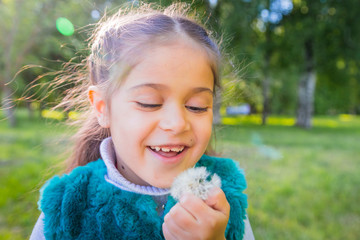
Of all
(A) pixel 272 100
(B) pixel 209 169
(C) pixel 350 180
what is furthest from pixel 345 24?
(A) pixel 272 100

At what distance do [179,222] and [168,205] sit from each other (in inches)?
14.3

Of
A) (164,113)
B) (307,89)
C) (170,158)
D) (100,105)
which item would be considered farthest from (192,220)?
(307,89)

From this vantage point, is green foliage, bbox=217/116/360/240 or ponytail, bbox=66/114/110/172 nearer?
ponytail, bbox=66/114/110/172

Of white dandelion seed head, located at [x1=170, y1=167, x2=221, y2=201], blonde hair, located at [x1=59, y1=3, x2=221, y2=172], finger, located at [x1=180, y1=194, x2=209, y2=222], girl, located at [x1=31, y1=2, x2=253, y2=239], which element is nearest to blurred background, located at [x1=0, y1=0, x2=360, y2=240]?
blonde hair, located at [x1=59, y1=3, x2=221, y2=172]

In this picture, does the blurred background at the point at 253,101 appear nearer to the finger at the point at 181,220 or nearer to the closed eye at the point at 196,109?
the closed eye at the point at 196,109

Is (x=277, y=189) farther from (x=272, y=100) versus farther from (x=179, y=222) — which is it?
(x=272, y=100)

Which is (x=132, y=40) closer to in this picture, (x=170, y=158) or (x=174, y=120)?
(x=174, y=120)

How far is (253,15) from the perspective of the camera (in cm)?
1100

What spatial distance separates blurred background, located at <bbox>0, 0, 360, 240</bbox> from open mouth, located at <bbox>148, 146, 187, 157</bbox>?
0.76 m

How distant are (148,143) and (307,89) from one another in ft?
50.2

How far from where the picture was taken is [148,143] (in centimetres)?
126

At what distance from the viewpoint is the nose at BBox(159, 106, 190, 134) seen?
3.97 ft

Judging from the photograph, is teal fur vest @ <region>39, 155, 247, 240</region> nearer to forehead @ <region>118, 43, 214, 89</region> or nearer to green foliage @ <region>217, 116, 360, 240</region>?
forehead @ <region>118, 43, 214, 89</region>

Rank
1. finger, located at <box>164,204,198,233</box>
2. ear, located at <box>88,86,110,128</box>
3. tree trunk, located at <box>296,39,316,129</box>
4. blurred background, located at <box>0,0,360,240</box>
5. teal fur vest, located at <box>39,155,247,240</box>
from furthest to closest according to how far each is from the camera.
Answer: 1. tree trunk, located at <box>296,39,316,129</box>
2. blurred background, located at <box>0,0,360,240</box>
3. ear, located at <box>88,86,110,128</box>
4. teal fur vest, located at <box>39,155,247,240</box>
5. finger, located at <box>164,204,198,233</box>
